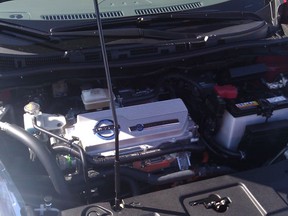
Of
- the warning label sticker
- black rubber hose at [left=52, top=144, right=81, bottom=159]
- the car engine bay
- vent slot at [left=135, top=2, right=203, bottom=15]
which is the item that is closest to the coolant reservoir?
the car engine bay

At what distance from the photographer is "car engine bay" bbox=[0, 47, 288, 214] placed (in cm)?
149

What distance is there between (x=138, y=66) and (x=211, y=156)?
0.49 metres

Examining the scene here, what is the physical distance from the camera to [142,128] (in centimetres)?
159

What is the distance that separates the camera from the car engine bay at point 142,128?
149cm

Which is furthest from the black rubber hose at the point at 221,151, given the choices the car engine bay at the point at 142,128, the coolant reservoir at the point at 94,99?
the coolant reservoir at the point at 94,99

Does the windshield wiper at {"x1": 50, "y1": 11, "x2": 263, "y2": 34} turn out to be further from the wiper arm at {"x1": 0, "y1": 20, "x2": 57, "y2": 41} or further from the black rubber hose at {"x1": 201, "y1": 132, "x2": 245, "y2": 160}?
the black rubber hose at {"x1": 201, "y1": 132, "x2": 245, "y2": 160}

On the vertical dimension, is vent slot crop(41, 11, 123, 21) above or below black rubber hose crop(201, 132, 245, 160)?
above

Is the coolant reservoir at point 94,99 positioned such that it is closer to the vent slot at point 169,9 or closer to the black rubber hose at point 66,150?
the black rubber hose at point 66,150

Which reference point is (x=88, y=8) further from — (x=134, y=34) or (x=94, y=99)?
(x=94, y=99)

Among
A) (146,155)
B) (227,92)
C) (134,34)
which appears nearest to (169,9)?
(134,34)

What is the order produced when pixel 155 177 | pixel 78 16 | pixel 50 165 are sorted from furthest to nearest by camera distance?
1. pixel 78 16
2. pixel 155 177
3. pixel 50 165

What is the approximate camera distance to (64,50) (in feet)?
5.34

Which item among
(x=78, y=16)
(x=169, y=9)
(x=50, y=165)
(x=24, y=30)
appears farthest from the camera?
(x=169, y=9)

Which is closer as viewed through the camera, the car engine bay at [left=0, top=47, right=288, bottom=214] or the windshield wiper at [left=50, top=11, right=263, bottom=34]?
the car engine bay at [left=0, top=47, right=288, bottom=214]
